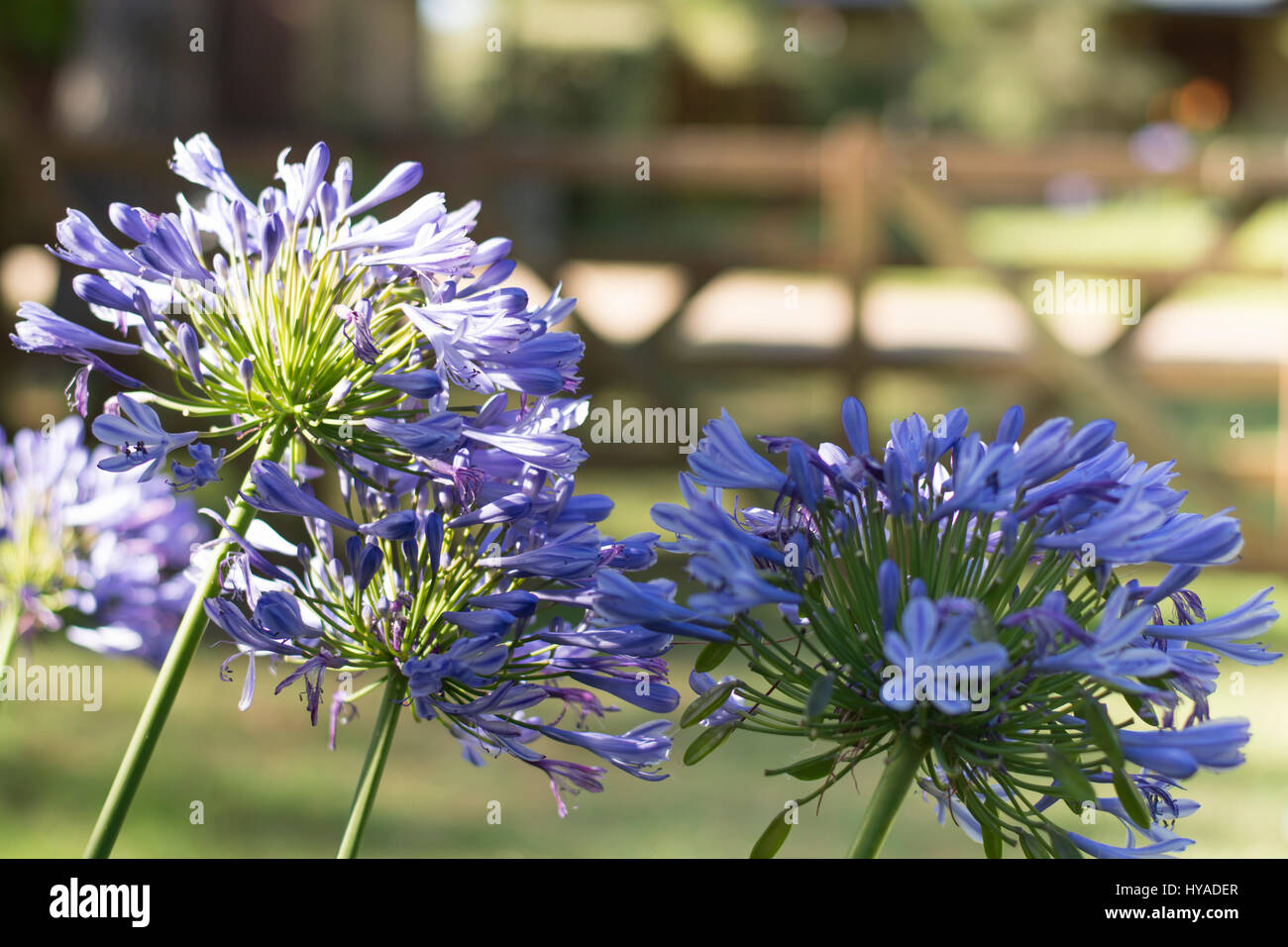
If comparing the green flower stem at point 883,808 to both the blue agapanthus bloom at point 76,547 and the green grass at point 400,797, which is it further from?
the green grass at point 400,797

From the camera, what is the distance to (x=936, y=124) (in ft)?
87.7

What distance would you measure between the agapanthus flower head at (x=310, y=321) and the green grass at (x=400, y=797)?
118 inches

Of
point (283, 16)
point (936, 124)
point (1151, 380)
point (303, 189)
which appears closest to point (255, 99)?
point (283, 16)

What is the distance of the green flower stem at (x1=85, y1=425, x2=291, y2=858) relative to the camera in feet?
2.72

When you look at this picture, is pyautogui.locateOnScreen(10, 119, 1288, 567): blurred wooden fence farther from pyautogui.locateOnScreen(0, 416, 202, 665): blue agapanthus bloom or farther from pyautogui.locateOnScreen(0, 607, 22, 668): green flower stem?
pyautogui.locateOnScreen(0, 607, 22, 668): green flower stem

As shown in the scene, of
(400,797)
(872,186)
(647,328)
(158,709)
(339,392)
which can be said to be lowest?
(400,797)

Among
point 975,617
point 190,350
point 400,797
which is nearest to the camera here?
point 975,617

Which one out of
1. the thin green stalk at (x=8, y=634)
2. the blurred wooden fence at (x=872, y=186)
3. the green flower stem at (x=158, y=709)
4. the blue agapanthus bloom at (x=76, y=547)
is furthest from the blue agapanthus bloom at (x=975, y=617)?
the blurred wooden fence at (x=872, y=186)

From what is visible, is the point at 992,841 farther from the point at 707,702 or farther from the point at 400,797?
the point at 400,797

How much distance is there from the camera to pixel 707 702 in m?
0.87

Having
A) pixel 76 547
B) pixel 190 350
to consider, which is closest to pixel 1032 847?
pixel 190 350

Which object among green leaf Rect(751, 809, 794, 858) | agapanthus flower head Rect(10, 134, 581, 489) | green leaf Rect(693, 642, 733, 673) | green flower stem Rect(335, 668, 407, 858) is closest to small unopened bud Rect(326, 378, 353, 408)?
agapanthus flower head Rect(10, 134, 581, 489)

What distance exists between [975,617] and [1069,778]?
0.11 metres

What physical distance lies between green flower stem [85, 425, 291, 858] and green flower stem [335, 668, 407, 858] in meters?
0.13
